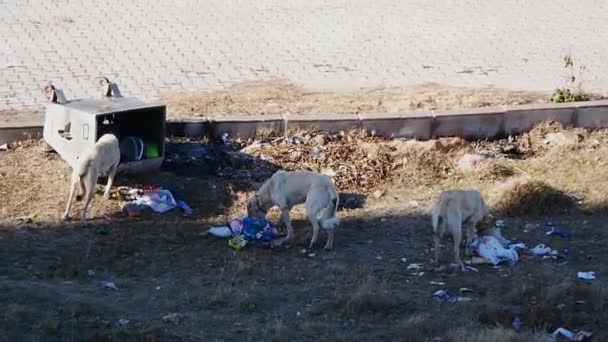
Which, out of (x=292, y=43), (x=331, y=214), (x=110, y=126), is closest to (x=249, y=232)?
(x=331, y=214)

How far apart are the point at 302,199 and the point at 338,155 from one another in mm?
2173

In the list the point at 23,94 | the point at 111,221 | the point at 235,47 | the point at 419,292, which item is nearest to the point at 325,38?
the point at 235,47

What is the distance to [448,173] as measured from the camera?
43.3 ft

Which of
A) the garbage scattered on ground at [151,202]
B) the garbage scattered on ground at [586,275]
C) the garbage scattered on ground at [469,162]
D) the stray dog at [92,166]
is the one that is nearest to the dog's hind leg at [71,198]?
the stray dog at [92,166]

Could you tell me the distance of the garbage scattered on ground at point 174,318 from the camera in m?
9.10

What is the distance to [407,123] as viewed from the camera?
46.0 ft

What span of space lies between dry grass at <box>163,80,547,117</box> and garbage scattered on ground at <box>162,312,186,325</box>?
5420 millimetres

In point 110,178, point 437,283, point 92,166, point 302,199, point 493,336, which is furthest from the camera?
point 110,178

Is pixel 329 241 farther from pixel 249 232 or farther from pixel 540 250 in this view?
pixel 540 250

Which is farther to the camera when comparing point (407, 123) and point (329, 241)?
point (407, 123)

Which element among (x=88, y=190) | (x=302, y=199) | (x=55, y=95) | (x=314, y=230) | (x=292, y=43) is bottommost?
(x=314, y=230)

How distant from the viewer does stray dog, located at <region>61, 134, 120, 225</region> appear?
11414mm

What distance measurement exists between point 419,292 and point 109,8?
37.6ft

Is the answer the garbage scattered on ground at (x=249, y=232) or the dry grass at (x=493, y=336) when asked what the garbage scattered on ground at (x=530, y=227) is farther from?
the dry grass at (x=493, y=336)
